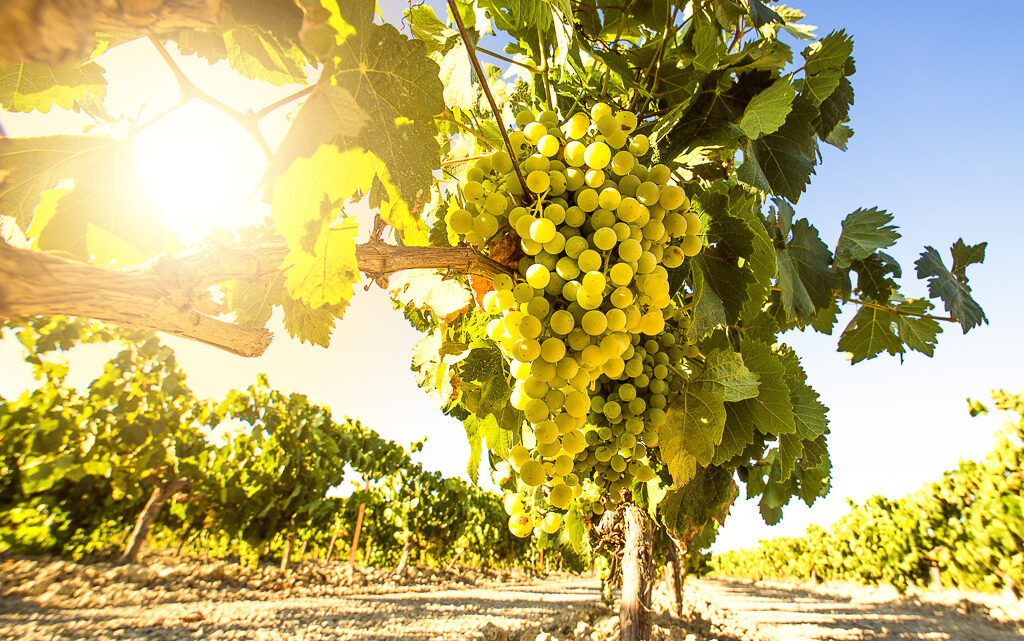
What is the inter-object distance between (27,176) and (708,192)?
6.22ft

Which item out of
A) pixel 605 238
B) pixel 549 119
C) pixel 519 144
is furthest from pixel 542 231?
pixel 549 119

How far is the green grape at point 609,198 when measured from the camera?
4.20 feet

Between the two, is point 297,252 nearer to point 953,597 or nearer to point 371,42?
point 371,42

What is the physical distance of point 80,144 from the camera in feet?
3.75

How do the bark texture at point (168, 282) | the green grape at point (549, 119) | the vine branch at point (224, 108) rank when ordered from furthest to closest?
the green grape at point (549, 119)
the vine branch at point (224, 108)
the bark texture at point (168, 282)

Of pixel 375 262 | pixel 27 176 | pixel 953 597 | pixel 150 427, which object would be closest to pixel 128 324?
pixel 375 262

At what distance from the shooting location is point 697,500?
2.35 metres

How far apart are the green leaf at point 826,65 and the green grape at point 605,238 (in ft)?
4.56

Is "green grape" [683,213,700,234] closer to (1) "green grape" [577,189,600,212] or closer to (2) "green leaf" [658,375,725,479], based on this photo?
(1) "green grape" [577,189,600,212]

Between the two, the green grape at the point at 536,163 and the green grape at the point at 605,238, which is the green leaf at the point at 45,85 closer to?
the green grape at the point at 536,163

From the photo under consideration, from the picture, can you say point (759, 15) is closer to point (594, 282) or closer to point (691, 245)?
point (691, 245)

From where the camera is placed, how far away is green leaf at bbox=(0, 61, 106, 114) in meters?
1.21

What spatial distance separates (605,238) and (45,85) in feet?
4.98

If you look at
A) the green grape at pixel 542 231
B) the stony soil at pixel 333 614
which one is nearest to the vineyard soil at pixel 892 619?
the stony soil at pixel 333 614
